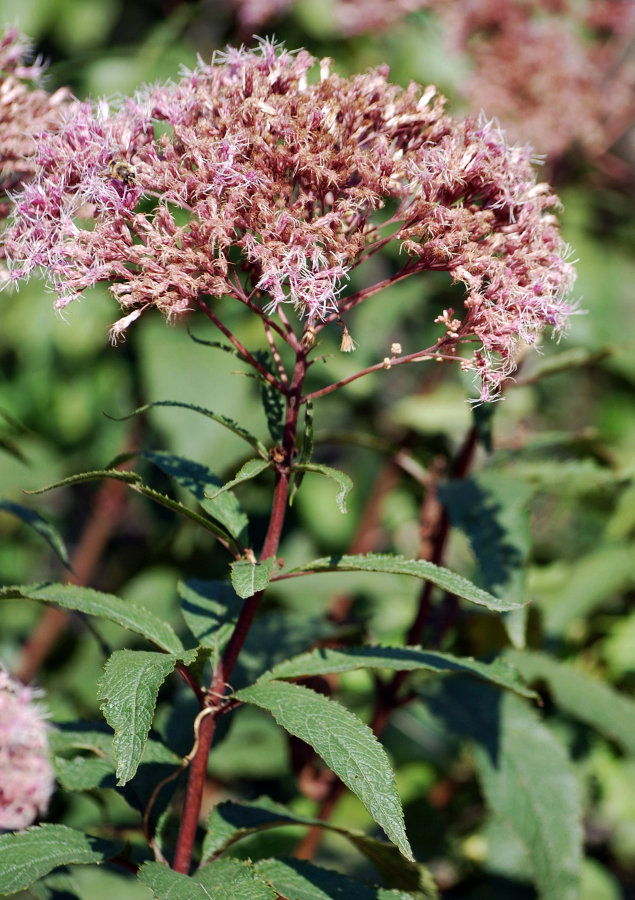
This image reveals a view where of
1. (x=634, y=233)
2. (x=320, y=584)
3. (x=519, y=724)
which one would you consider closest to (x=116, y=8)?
(x=634, y=233)

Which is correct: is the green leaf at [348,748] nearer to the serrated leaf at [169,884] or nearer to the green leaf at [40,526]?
the serrated leaf at [169,884]

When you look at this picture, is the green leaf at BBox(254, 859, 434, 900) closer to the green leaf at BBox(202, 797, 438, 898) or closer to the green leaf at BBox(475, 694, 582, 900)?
the green leaf at BBox(202, 797, 438, 898)

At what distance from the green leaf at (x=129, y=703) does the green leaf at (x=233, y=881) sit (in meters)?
0.15

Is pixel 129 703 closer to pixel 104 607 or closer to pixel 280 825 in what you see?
pixel 104 607

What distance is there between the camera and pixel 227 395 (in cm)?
175

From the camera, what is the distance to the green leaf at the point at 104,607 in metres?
0.76

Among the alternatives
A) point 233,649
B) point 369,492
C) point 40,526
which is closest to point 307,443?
point 233,649

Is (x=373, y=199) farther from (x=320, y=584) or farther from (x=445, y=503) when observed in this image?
(x=320, y=584)

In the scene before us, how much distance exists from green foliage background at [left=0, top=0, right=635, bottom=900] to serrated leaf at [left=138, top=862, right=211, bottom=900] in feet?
0.95

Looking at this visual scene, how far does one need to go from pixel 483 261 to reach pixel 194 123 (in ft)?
0.99

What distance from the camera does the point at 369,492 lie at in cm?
230

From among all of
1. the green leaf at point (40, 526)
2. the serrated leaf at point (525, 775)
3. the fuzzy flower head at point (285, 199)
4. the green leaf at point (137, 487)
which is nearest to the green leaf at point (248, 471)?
the green leaf at point (137, 487)

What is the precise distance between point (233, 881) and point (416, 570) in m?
0.31

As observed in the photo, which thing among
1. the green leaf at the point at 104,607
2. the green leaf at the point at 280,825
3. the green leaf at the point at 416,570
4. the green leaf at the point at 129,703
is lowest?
the green leaf at the point at 280,825
